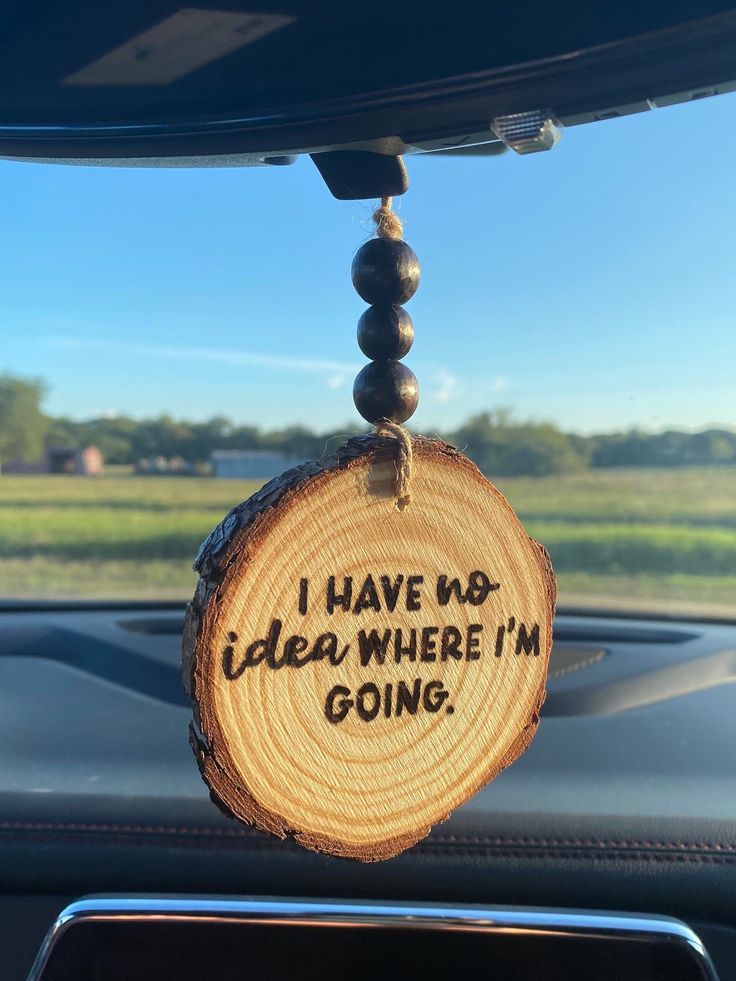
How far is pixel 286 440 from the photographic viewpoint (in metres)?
2.71

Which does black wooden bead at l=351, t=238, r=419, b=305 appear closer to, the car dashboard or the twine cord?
the twine cord

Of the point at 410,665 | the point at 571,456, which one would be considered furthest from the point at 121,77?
the point at 571,456

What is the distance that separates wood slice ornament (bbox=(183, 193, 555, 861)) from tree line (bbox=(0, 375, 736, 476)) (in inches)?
67.7

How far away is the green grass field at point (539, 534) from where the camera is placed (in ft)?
10.2

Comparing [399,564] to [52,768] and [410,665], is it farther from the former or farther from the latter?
[52,768]

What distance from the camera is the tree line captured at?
2926 mm

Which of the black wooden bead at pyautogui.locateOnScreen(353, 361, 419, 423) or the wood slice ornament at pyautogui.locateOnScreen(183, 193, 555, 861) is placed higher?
the black wooden bead at pyautogui.locateOnScreen(353, 361, 419, 423)

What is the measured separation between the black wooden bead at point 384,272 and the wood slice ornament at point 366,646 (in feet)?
0.59

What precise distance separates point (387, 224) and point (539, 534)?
7.99 ft

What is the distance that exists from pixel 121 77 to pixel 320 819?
0.70 meters

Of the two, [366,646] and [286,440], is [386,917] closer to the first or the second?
[366,646]

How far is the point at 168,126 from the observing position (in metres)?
0.87

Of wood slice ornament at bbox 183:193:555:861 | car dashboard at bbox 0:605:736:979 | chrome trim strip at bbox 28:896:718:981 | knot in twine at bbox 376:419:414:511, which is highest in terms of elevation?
knot in twine at bbox 376:419:414:511

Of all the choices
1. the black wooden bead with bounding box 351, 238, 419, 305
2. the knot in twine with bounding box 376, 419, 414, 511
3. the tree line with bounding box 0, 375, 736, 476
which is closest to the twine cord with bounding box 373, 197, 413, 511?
the knot in twine with bounding box 376, 419, 414, 511
